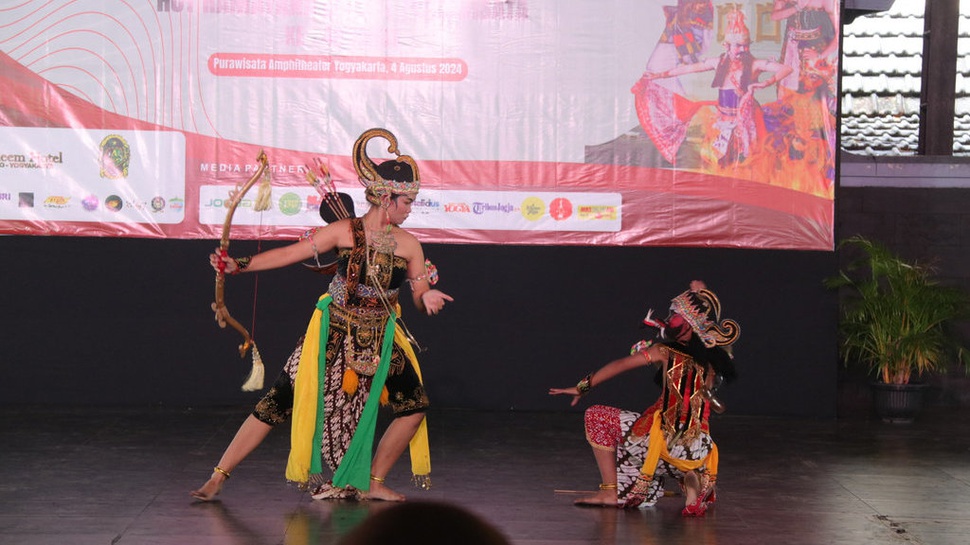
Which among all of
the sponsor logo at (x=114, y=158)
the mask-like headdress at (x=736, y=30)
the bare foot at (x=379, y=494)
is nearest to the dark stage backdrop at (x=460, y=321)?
the sponsor logo at (x=114, y=158)

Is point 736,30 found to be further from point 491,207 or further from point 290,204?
point 290,204

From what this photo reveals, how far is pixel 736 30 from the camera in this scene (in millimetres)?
7355

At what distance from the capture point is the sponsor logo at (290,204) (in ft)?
23.9

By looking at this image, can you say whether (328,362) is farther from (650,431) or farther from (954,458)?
(954,458)

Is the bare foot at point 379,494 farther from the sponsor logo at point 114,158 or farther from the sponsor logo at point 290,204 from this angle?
the sponsor logo at point 114,158

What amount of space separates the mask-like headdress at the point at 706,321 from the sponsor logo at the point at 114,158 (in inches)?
151

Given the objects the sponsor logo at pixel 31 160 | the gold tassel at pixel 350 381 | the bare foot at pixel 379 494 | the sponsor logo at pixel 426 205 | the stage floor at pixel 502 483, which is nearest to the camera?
the stage floor at pixel 502 483

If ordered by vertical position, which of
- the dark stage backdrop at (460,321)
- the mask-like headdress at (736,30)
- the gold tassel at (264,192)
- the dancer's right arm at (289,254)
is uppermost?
the mask-like headdress at (736,30)

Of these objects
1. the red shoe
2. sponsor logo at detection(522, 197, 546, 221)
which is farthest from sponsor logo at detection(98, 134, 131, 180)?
the red shoe

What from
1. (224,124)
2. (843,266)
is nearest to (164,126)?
(224,124)

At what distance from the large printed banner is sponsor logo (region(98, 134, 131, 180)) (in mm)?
13

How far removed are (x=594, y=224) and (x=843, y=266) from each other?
2.15 metres

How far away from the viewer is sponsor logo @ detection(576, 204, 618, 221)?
739cm

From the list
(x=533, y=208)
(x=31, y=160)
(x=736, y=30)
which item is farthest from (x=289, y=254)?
(x=736, y=30)
